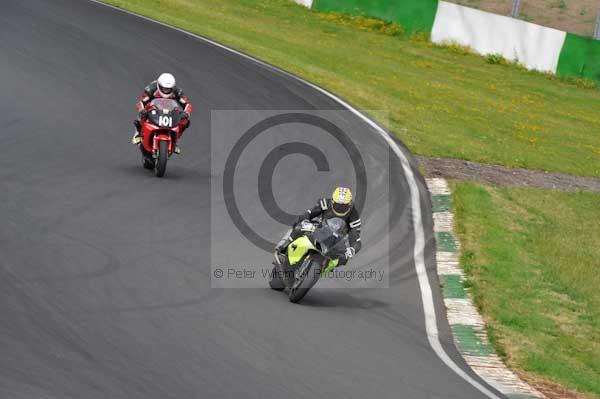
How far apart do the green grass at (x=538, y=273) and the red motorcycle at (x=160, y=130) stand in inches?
191

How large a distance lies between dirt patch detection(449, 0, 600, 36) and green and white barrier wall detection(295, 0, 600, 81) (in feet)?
17.4

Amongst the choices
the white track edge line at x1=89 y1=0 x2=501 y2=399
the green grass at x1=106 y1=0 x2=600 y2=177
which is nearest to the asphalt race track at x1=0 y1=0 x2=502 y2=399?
the white track edge line at x1=89 y1=0 x2=501 y2=399

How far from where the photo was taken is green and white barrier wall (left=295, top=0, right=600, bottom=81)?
3325 cm

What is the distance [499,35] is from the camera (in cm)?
3441

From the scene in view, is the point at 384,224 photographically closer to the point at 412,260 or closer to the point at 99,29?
the point at 412,260

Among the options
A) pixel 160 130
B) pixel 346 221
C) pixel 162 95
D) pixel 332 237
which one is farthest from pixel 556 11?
pixel 332 237

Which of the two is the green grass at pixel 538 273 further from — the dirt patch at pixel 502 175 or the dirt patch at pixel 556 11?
the dirt patch at pixel 556 11

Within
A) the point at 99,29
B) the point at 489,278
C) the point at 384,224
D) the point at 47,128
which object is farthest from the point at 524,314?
the point at 99,29

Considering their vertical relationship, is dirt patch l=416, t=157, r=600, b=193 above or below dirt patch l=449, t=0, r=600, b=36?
below

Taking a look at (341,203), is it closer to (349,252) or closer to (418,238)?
(349,252)

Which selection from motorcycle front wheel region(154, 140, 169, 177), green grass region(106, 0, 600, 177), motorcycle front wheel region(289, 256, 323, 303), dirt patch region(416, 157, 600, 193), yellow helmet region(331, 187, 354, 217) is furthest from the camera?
green grass region(106, 0, 600, 177)

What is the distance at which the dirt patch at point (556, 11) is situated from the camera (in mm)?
39769

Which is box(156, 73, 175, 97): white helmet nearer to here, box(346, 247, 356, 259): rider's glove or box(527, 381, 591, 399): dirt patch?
box(346, 247, 356, 259): rider's glove

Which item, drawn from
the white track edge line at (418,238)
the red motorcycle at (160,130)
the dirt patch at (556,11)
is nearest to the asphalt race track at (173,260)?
the white track edge line at (418,238)
